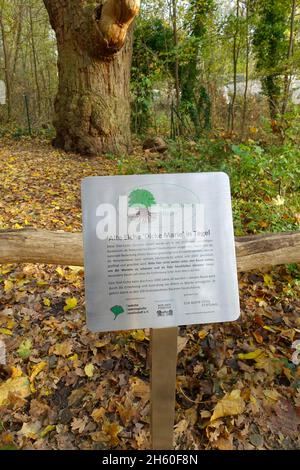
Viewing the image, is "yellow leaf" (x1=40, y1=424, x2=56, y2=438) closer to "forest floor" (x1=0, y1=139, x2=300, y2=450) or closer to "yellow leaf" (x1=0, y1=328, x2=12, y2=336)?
"forest floor" (x1=0, y1=139, x2=300, y2=450)

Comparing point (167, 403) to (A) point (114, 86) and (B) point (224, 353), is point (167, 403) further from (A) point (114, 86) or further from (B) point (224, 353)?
(A) point (114, 86)

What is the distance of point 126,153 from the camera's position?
310 inches

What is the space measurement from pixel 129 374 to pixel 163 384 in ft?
2.61

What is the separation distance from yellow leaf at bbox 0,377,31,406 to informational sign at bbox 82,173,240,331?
3.91 feet

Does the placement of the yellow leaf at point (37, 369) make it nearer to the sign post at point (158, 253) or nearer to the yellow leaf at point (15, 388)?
the yellow leaf at point (15, 388)

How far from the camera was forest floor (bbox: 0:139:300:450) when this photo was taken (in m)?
1.98

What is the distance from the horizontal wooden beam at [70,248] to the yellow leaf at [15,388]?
0.84 meters

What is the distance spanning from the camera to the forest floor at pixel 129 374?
6.48 feet

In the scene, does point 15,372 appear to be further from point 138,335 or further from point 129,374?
point 138,335

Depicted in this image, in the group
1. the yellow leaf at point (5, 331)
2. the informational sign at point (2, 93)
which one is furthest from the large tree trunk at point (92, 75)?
the informational sign at point (2, 93)

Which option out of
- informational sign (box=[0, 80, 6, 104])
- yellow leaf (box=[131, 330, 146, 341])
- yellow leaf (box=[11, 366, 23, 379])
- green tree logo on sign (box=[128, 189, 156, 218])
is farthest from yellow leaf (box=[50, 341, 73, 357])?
informational sign (box=[0, 80, 6, 104])

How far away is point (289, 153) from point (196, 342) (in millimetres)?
2778

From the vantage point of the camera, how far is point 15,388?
2180 mm

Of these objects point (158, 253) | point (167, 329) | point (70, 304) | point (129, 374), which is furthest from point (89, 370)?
point (158, 253)
